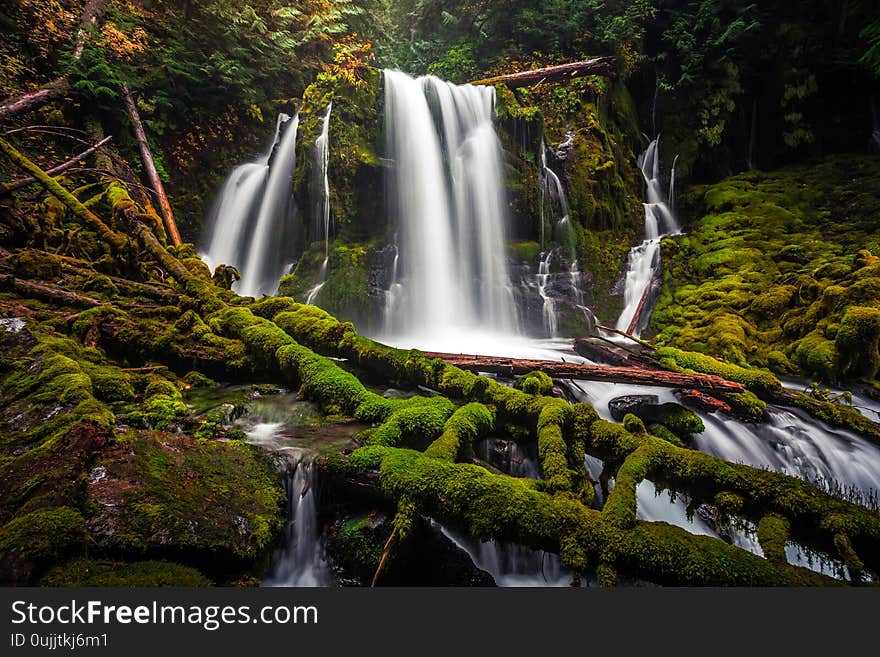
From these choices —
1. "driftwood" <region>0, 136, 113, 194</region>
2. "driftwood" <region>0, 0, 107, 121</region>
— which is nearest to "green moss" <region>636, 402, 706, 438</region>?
"driftwood" <region>0, 136, 113, 194</region>

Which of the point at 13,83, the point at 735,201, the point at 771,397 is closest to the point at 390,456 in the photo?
the point at 771,397

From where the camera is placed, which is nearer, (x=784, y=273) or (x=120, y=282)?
(x=120, y=282)

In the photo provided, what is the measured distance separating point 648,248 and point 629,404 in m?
7.38

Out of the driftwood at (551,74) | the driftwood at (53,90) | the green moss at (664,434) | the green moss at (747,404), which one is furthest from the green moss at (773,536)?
the driftwood at (551,74)

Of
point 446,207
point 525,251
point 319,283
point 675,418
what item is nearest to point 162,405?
point 675,418

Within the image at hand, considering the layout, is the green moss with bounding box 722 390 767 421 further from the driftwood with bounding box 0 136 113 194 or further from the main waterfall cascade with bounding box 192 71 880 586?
the driftwood with bounding box 0 136 113 194

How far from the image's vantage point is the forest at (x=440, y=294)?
7.06ft

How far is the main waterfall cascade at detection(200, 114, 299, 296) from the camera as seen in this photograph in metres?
9.36

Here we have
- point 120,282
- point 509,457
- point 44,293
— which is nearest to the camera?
point 509,457

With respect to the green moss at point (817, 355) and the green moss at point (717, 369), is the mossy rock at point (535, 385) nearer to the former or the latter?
the green moss at point (717, 369)

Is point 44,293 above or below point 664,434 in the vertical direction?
above

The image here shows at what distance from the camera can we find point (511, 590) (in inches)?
72.1

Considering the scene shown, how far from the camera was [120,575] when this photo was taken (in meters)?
1.69

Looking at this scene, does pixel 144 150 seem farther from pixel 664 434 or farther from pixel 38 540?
pixel 664 434
